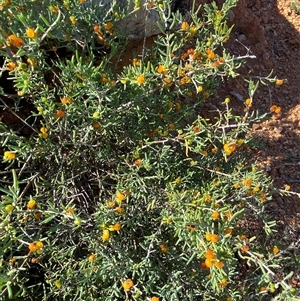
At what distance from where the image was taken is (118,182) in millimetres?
2061

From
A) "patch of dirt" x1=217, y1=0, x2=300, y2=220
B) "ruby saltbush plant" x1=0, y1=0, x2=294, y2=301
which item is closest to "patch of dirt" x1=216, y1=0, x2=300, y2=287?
"patch of dirt" x1=217, y1=0, x2=300, y2=220

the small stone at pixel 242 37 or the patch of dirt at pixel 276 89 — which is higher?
the small stone at pixel 242 37

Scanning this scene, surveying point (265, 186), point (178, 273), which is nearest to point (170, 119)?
point (265, 186)

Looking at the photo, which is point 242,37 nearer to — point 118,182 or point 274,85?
point 274,85

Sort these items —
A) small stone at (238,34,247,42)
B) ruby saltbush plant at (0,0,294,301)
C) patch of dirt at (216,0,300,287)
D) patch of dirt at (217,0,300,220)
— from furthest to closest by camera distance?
small stone at (238,34,247,42)
patch of dirt at (217,0,300,220)
patch of dirt at (216,0,300,287)
ruby saltbush plant at (0,0,294,301)

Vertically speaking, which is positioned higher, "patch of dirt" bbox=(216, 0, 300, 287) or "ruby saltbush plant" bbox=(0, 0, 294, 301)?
"ruby saltbush plant" bbox=(0, 0, 294, 301)

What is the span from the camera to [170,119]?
2.25 metres

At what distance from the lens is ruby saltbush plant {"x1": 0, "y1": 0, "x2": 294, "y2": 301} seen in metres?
1.81

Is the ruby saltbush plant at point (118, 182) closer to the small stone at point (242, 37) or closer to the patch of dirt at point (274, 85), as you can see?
the patch of dirt at point (274, 85)

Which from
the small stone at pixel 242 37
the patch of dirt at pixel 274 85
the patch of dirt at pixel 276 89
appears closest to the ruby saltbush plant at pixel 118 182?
the patch of dirt at pixel 276 89

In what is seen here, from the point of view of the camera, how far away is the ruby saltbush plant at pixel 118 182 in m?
1.81

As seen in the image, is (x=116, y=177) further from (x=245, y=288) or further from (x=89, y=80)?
(x=245, y=288)

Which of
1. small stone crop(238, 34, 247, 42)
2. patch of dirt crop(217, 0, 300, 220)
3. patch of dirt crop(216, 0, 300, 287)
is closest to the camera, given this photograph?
patch of dirt crop(216, 0, 300, 287)

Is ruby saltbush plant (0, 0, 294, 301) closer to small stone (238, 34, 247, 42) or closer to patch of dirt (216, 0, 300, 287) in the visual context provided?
patch of dirt (216, 0, 300, 287)
